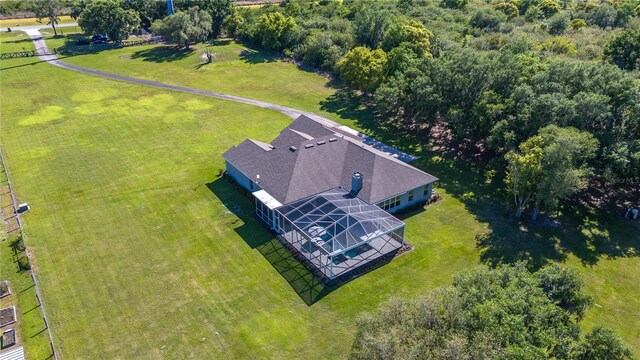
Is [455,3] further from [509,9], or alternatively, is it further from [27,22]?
[27,22]

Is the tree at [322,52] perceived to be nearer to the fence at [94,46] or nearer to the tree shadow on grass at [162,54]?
the tree shadow on grass at [162,54]

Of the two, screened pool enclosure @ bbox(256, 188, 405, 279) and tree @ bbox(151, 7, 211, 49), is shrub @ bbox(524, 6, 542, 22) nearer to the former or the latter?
tree @ bbox(151, 7, 211, 49)

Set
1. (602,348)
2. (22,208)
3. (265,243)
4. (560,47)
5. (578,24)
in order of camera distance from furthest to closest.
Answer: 1. (578,24)
2. (560,47)
3. (22,208)
4. (265,243)
5. (602,348)

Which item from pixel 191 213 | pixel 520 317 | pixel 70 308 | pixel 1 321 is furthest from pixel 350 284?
pixel 1 321

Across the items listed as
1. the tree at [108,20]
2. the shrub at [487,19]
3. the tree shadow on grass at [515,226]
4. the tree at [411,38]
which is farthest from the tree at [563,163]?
the tree at [108,20]

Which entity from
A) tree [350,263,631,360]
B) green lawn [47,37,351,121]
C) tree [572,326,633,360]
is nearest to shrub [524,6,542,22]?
green lawn [47,37,351,121]

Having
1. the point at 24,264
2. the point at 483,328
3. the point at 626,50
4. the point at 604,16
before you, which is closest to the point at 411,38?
the point at 626,50
